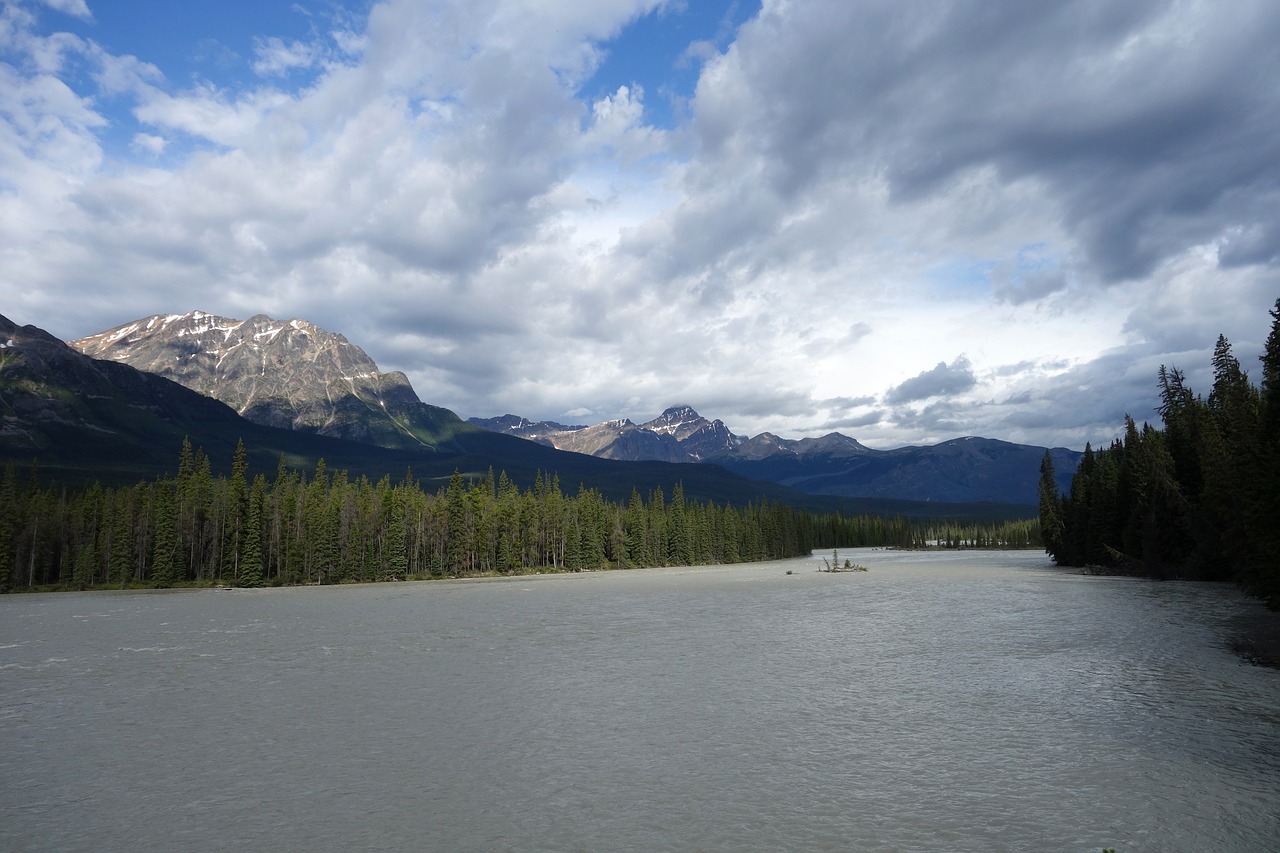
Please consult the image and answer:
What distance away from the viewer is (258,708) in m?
30.9

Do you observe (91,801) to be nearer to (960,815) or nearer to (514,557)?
(960,815)

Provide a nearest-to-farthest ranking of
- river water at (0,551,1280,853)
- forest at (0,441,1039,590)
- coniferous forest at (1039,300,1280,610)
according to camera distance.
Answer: river water at (0,551,1280,853) < coniferous forest at (1039,300,1280,610) < forest at (0,441,1039,590)

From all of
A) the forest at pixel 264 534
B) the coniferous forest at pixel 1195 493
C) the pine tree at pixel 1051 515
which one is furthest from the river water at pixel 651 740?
the pine tree at pixel 1051 515

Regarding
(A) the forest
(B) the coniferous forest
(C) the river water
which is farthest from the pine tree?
(C) the river water

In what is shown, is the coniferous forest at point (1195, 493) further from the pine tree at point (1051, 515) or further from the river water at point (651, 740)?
the river water at point (651, 740)

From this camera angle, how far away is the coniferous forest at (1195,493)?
53.0m

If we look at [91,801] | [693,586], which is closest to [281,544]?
[693,586]

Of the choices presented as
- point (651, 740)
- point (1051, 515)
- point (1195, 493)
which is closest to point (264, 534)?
point (651, 740)

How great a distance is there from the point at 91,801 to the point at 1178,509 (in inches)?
4430

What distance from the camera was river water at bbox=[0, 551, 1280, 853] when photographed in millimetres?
17312

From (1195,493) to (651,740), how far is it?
9520 cm

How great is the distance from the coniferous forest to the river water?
43.0 feet

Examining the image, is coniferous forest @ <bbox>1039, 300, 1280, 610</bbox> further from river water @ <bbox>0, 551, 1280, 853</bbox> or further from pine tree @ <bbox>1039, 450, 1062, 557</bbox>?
river water @ <bbox>0, 551, 1280, 853</bbox>

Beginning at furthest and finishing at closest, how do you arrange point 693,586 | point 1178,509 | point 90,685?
point 693,586 → point 1178,509 → point 90,685
